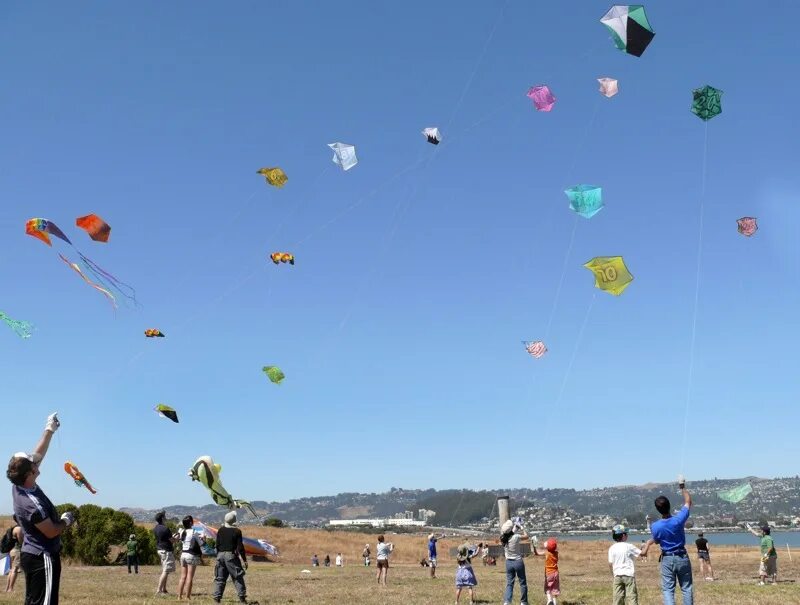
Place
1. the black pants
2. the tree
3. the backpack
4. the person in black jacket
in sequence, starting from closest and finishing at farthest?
1. the black pants
2. the person in black jacket
3. the backpack
4. the tree

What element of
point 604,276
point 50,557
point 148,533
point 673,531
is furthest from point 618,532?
point 148,533

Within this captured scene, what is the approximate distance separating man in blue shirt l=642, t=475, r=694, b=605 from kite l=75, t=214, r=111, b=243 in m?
16.9

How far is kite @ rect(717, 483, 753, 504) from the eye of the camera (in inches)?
524

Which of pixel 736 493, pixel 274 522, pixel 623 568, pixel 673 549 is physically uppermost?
pixel 736 493

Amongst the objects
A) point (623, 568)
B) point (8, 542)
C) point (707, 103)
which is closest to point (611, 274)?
point (707, 103)

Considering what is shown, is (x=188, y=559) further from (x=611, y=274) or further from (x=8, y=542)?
(x=611, y=274)

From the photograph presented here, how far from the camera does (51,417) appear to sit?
6.39 metres

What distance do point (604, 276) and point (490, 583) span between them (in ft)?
35.6

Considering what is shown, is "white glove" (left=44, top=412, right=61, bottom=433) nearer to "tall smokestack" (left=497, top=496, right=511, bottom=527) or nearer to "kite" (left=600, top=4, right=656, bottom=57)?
"kite" (left=600, top=4, right=656, bottom=57)

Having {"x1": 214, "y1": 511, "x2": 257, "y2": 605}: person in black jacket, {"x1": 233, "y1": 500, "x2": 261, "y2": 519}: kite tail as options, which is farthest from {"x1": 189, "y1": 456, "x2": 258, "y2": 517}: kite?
{"x1": 214, "y1": 511, "x2": 257, "y2": 605}: person in black jacket

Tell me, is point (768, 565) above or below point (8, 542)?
below

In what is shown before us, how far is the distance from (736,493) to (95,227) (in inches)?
716

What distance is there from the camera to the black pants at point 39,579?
595 cm

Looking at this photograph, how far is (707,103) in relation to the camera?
67.1ft
